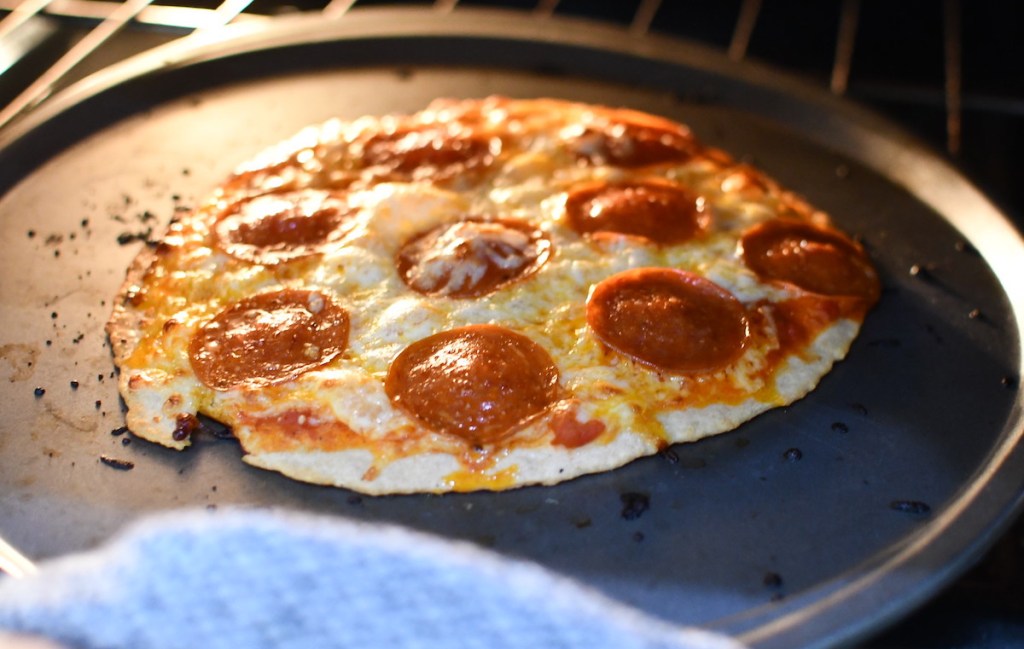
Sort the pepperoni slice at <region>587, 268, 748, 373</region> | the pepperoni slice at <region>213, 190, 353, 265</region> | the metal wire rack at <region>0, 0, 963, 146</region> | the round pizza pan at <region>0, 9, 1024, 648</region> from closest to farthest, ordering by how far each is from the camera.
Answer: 1. the round pizza pan at <region>0, 9, 1024, 648</region>
2. the pepperoni slice at <region>587, 268, 748, 373</region>
3. the pepperoni slice at <region>213, 190, 353, 265</region>
4. the metal wire rack at <region>0, 0, 963, 146</region>

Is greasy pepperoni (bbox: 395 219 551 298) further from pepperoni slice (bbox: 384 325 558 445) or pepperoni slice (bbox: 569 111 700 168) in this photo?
pepperoni slice (bbox: 569 111 700 168)

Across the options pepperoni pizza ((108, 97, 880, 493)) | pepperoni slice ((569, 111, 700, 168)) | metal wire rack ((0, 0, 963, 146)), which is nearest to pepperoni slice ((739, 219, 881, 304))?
pepperoni pizza ((108, 97, 880, 493))

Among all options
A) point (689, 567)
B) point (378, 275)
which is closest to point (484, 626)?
point (689, 567)

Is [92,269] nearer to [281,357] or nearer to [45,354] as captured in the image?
[45,354]

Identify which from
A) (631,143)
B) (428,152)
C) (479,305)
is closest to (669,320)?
(479,305)

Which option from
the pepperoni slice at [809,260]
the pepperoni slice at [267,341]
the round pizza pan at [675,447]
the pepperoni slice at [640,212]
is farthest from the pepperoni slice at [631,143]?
the pepperoni slice at [267,341]

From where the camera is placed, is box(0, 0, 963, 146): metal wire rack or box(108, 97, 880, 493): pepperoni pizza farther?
box(0, 0, 963, 146): metal wire rack

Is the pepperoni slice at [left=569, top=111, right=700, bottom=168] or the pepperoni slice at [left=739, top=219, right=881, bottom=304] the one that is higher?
the pepperoni slice at [left=569, top=111, right=700, bottom=168]

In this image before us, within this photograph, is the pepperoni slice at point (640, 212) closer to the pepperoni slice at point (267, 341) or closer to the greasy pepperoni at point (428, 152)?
the greasy pepperoni at point (428, 152)
